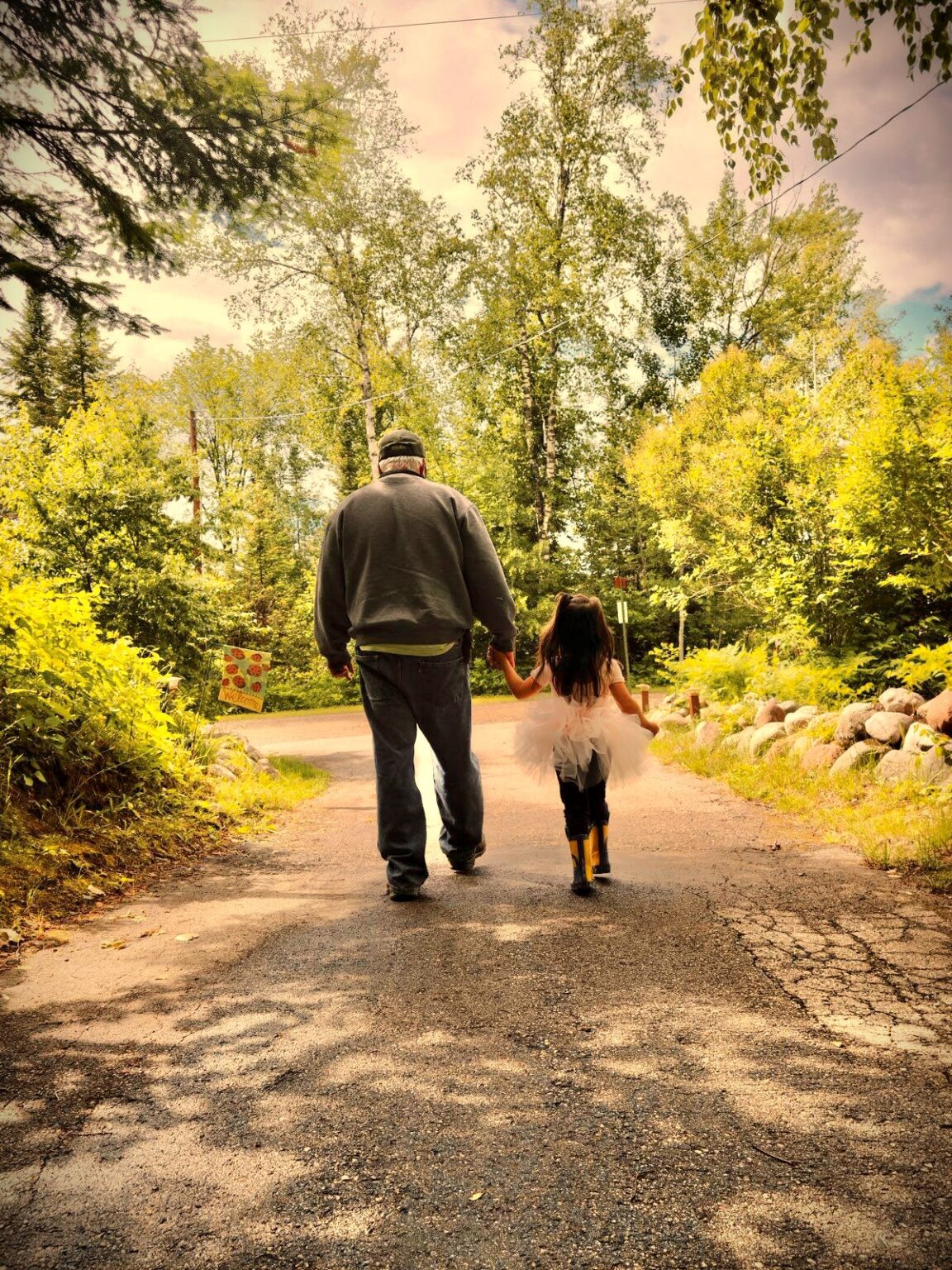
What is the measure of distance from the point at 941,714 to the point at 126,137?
6073 mm

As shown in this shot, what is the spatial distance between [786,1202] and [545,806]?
18.4 ft

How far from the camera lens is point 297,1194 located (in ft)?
5.96

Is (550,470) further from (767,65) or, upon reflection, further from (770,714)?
(767,65)

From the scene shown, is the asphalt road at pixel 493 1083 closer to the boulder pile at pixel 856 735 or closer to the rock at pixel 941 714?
the boulder pile at pixel 856 735

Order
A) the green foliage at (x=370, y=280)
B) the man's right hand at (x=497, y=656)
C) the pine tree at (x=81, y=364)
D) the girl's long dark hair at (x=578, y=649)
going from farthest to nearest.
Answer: the green foliage at (x=370, y=280) < the pine tree at (x=81, y=364) < the man's right hand at (x=497, y=656) < the girl's long dark hair at (x=578, y=649)

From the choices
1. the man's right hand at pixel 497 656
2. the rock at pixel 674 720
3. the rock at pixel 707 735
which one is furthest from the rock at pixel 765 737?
the man's right hand at pixel 497 656

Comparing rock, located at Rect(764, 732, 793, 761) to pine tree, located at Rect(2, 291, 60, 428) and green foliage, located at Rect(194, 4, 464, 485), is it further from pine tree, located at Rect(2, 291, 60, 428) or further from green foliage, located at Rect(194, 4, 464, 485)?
green foliage, located at Rect(194, 4, 464, 485)

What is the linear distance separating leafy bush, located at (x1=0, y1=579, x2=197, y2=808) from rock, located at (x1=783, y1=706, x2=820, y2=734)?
5.48 meters

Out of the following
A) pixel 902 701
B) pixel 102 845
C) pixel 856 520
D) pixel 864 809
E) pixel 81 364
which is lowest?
pixel 864 809

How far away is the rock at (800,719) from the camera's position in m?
8.02

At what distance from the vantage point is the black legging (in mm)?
4285

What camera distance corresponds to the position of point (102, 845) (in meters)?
5.01

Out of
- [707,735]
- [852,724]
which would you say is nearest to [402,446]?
[852,724]

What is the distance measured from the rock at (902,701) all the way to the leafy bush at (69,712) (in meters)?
5.63
